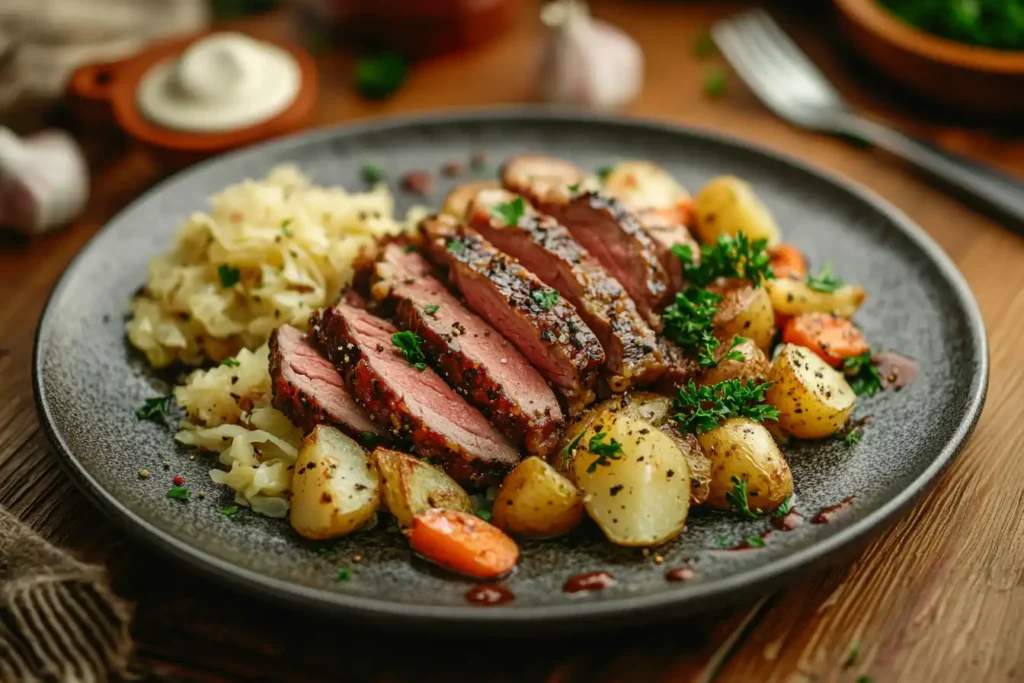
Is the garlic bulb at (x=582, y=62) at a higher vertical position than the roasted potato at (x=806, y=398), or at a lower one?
higher

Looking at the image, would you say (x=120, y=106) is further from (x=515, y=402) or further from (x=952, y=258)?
(x=952, y=258)

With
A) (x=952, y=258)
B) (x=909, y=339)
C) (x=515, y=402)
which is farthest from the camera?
(x=952, y=258)

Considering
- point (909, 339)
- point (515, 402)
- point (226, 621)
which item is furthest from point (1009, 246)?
point (226, 621)

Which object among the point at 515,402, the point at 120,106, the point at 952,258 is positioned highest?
the point at 952,258

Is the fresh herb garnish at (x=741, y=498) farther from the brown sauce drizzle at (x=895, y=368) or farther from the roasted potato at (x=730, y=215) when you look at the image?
the roasted potato at (x=730, y=215)

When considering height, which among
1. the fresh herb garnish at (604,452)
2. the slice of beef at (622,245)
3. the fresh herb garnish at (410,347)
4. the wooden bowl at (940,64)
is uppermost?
the wooden bowl at (940,64)

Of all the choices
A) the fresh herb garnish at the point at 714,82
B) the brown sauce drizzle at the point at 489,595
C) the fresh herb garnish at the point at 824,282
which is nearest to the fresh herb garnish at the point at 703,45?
the fresh herb garnish at the point at 714,82
